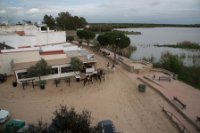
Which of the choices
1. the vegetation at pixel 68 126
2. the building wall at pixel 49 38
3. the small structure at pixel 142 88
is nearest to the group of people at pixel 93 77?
the small structure at pixel 142 88

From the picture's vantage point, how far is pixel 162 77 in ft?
79.4

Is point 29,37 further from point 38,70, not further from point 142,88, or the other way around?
point 142,88

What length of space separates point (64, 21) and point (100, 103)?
6854 cm

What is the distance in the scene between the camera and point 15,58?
23.9m

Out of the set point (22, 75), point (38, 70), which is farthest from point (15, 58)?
point (38, 70)

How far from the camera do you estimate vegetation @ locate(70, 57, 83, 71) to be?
2383 centimetres

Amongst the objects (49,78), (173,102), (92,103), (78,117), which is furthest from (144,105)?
(49,78)

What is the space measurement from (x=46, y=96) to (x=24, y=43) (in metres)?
17.1

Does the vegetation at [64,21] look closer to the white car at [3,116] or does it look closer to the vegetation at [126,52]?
the vegetation at [126,52]

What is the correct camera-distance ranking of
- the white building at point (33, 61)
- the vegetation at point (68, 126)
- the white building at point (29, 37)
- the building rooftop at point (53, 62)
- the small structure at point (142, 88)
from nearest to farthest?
the vegetation at point (68, 126)
the small structure at point (142, 88)
the building rooftop at point (53, 62)
the white building at point (33, 61)
the white building at point (29, 37)

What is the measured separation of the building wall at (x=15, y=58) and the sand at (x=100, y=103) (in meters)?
1.84

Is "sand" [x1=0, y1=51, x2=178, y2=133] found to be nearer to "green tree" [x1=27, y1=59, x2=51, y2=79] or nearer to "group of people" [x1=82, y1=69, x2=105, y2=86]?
"group of people" [x1=82, y1=69, x2=105, y2=86]

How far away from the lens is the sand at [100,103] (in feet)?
49.4

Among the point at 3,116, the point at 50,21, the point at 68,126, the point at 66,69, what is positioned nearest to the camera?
the point at 68,126
